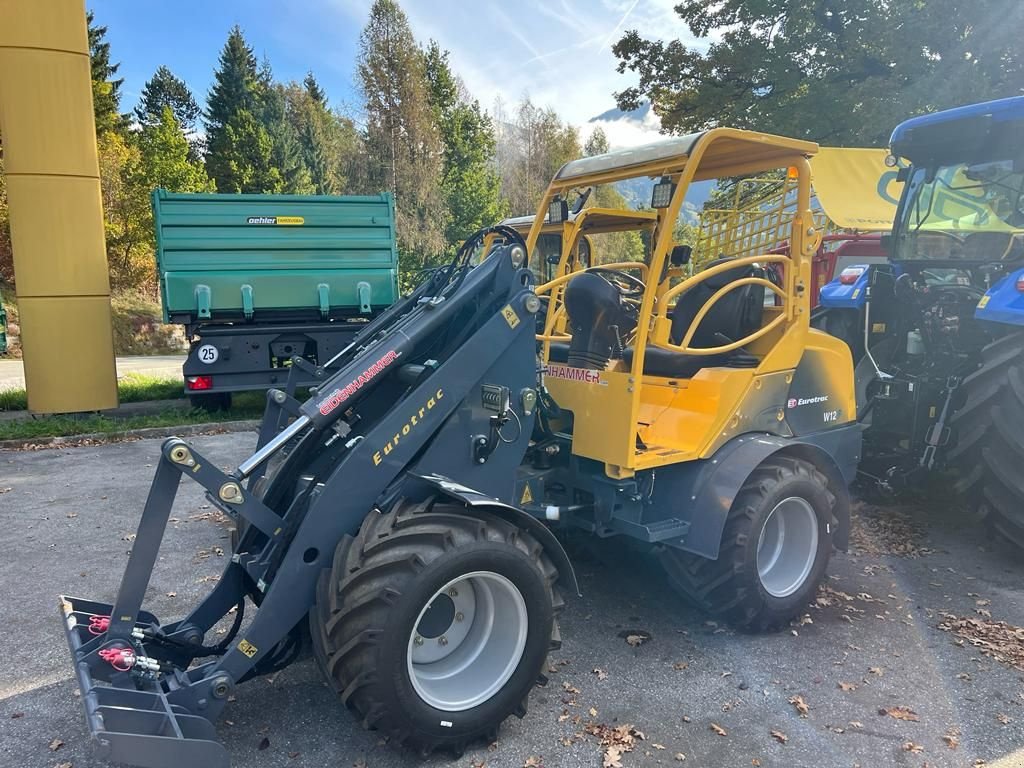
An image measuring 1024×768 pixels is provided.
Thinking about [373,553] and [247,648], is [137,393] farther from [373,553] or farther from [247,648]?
[373,553]

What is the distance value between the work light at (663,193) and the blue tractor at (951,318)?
2.30 meters

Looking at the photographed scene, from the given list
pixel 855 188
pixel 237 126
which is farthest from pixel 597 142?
pixel 855 188

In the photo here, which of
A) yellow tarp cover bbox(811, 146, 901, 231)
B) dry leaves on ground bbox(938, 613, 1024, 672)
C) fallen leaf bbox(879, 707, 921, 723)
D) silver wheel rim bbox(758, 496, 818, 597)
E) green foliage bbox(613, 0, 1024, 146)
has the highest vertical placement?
green foliage bbox(613, 0, 1024, 146)

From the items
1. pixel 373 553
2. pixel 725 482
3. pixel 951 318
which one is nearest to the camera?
pixel 373 553

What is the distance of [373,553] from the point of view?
251 cm

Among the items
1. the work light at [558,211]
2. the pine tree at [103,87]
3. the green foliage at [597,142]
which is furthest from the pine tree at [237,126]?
the work light at [558,211]

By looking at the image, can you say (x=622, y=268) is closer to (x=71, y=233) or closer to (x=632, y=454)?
(x=632, y=454)

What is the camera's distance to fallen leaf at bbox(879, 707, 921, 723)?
2977 millimetres

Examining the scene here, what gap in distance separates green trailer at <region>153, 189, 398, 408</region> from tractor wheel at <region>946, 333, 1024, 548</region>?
6.77 meters

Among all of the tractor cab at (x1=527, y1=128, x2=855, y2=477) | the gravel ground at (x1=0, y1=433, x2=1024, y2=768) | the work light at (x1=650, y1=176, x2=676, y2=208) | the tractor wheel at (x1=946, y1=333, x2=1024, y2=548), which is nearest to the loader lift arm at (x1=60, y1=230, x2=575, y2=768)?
the gravel ground at (x1=0, y1=433, x2=1024, y2=768)

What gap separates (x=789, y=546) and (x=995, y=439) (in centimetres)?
148

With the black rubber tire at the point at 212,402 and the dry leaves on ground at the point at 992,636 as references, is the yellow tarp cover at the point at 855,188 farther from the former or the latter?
the black rubber tire at the point at 212,402

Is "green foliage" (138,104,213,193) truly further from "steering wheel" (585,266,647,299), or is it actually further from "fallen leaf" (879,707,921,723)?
"fallen leaf" (879,707,921,723)

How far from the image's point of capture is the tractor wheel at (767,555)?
11.6ft
